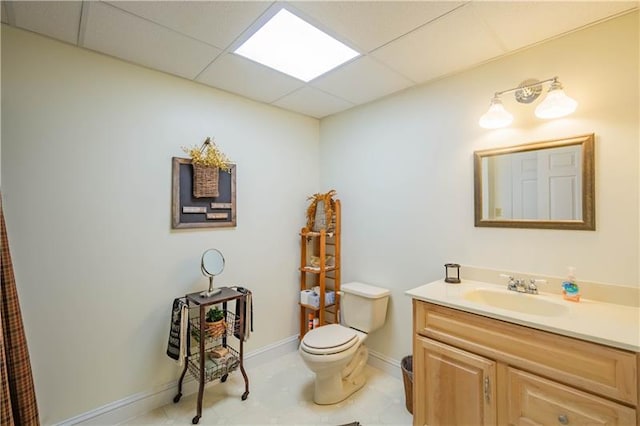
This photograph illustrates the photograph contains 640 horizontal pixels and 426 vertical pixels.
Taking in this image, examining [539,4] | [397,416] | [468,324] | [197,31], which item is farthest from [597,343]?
[197,31]

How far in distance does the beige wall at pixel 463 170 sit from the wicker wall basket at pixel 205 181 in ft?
3.90

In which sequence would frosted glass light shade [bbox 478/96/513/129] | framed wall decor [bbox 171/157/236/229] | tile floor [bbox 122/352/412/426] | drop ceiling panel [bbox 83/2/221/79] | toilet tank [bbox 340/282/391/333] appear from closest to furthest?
1. drop ceiling panel [bbox 83/2/221/79]
2. frosted glass light shade [bbox 478/96/513/129]
3. tile floor [bbox 122/352/412/426]
4. framed wall decor [bbox 171/157/236/229]
5. toilet tank [bbox 340/282/391/333]

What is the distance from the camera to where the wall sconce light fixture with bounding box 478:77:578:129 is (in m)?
1.56

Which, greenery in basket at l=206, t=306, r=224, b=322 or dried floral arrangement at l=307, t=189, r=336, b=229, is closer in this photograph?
greenery in basket at l=206, t=306, r=224, b=322

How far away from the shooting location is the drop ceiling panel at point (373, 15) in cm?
143

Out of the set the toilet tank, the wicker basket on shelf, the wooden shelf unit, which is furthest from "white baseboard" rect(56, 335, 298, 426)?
the toilet tank

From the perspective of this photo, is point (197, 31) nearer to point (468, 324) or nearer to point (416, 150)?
point (416, 150)

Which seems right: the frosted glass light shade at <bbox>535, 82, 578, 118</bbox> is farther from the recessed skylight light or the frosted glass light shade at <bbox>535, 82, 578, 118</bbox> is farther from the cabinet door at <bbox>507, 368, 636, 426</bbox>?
the cabinet door at <bbox>507, 368, 636, 426</bbox>

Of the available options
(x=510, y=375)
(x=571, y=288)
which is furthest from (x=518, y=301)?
(x=510, y=375)

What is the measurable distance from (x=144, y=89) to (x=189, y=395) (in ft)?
7.29

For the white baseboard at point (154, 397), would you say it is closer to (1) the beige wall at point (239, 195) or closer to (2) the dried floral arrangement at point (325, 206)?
(1) the beige wall at point (239, 195)

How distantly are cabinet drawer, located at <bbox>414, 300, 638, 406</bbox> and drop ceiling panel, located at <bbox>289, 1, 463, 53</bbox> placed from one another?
1.55 metres

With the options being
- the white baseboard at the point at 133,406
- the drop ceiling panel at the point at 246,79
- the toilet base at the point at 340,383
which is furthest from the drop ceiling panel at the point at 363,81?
the white baseboard at the point at 133,406

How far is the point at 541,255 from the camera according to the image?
1748mm
